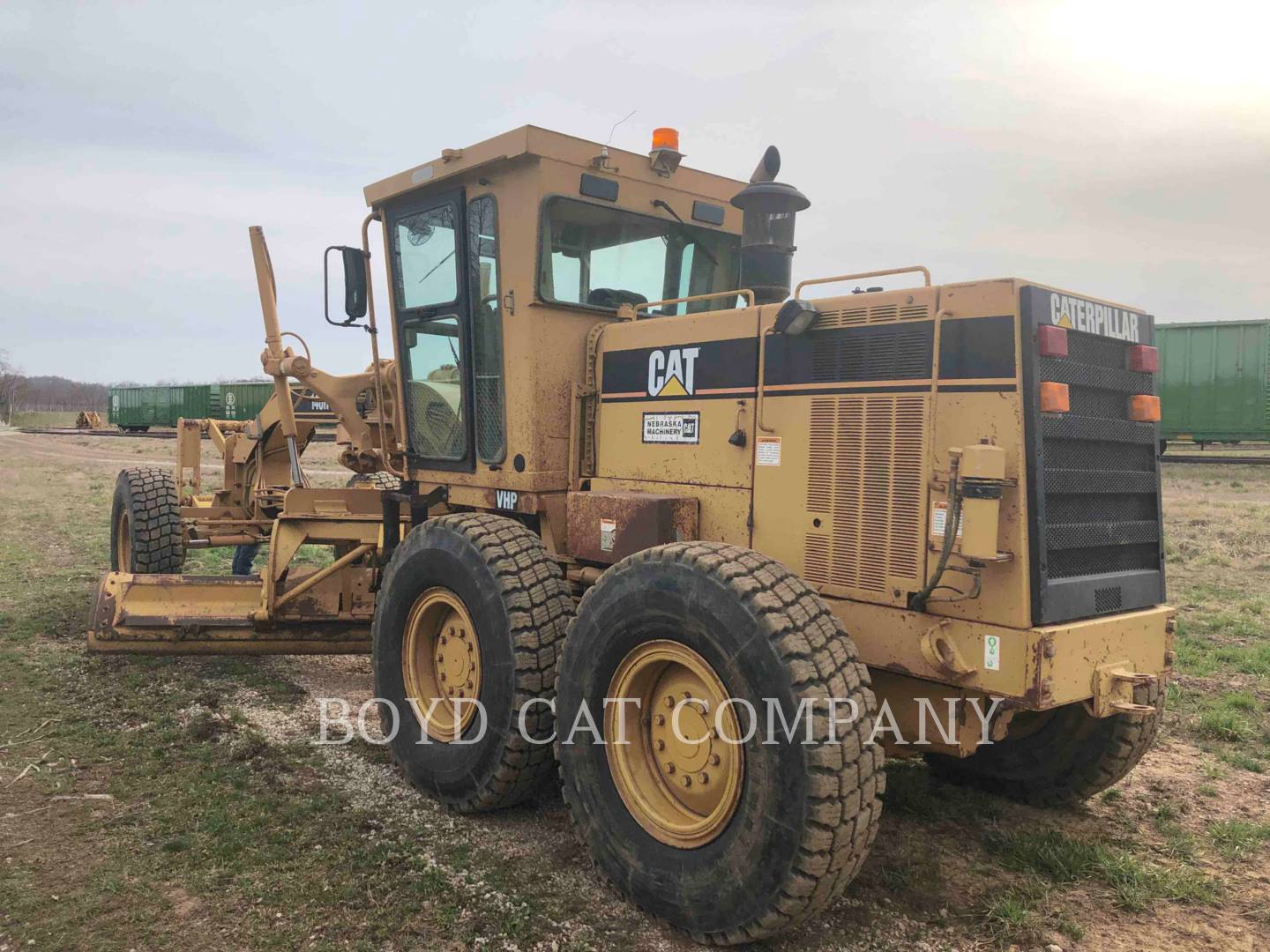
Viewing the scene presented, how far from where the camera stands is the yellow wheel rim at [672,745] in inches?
138

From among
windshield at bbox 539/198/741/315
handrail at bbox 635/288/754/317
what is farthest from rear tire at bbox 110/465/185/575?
handrail at bbox 635/288/754/317

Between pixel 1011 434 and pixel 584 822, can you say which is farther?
pixel 584 822

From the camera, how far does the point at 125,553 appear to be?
9.11 m

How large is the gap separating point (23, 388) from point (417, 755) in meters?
106

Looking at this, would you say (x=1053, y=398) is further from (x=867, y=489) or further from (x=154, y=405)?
(x=154, y=405)

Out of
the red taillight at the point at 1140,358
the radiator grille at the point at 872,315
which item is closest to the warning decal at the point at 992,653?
the radiator grille at the point at 872,315

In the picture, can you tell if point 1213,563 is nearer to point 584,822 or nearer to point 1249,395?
point 584,822

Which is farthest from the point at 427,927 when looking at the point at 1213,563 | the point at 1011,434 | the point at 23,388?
the point at 23,388

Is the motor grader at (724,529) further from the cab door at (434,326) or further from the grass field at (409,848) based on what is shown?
the grass field at (409,848)

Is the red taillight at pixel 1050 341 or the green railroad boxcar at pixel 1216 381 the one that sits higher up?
the green railroad boxcar at pixel 1216 381

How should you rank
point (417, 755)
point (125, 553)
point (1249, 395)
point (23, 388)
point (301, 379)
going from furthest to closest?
point (23, 388), point (1249, 395), point (125, 553), point (301, 379), point (417, 755)

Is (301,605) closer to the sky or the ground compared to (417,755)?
closer to the sky

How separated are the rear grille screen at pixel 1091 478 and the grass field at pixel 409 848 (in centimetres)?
117

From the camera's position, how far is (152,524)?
8.55 m
